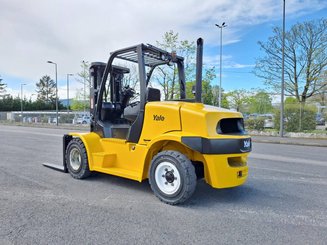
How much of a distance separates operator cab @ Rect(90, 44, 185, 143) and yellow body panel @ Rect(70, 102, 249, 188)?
0.80ft

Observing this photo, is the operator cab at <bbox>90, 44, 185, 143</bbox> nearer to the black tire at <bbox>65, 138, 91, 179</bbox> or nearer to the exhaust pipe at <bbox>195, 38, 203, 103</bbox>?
the black tire at <bbox>65, 138, 91, 179</bbox>

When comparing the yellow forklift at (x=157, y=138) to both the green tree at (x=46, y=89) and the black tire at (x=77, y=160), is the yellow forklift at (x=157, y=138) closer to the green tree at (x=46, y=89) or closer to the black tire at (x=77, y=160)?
the black tire at (x=77, y=160)

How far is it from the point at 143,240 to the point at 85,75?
39.6 meters

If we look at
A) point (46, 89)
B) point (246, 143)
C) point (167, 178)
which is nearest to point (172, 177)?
point (167, 178)

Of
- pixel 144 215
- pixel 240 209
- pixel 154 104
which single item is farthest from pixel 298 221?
pixel 154 104

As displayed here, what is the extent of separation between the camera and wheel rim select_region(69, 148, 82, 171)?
6.08m

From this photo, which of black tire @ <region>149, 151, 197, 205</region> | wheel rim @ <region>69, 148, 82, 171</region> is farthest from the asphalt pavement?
wheel rim @ <region>69, 148, 82, 171</region>

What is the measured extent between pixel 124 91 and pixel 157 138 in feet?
7.00

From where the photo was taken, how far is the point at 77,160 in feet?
20.3

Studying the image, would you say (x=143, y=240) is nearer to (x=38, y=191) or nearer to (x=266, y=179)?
(x=38, y=191)

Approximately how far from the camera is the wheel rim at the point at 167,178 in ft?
14.6

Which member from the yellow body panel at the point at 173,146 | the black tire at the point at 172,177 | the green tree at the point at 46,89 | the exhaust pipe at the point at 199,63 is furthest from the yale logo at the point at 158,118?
the green tree at the point at 46,89

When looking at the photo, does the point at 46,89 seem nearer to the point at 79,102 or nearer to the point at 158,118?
the point at 79,102

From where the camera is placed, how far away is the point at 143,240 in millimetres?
3283
